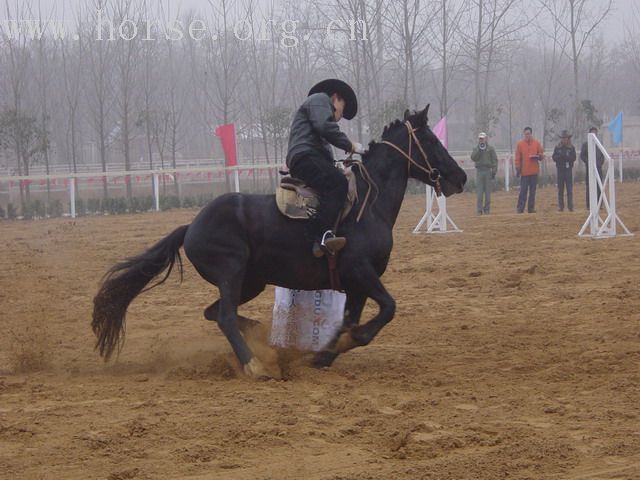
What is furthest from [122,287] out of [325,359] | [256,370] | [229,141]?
[229,141]

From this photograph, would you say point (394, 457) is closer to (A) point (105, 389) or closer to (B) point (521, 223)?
(A) point (105, 389)

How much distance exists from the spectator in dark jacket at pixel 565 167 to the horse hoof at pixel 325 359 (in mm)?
15076

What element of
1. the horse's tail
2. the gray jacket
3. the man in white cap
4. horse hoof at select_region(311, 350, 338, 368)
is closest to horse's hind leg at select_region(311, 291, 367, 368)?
horse hoof at select_region(311, 350, 338, 368)

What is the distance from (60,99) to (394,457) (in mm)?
39962

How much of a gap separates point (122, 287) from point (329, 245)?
1.80m

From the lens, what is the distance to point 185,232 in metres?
7.66

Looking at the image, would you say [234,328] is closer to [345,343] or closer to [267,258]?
[267,258]

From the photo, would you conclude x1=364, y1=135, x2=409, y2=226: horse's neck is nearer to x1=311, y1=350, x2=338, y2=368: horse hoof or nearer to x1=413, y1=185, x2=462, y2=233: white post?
x1=311, y1=350, x2=338, y2=368: horse hoof

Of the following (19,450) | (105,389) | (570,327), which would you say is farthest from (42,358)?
(570,327)

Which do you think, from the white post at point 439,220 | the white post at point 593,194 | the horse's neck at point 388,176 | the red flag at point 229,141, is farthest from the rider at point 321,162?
the red flag at point 229,141

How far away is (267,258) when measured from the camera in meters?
7.41

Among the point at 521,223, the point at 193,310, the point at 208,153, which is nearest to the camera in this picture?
the point at 193,310

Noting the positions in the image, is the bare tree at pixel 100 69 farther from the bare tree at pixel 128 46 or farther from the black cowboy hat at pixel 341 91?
the black cowboy hat at pixel 341 91

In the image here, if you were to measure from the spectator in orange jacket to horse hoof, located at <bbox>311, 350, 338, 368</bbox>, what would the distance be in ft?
49.1
